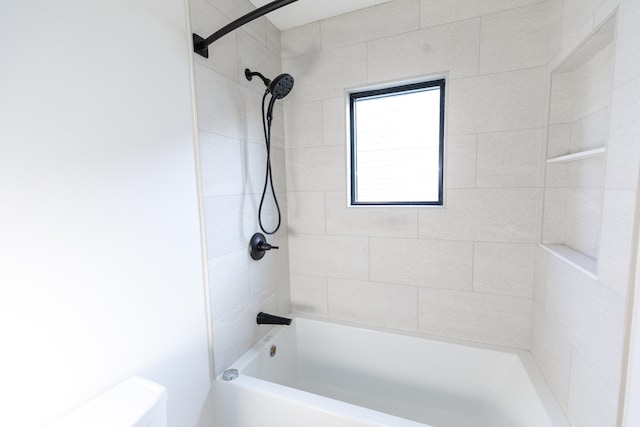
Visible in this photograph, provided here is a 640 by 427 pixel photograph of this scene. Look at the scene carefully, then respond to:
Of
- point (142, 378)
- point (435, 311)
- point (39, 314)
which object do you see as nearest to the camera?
point (39, 314)

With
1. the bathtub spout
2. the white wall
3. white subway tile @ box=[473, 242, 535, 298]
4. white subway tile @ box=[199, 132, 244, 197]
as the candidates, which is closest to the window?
white subway tile @ box=[473, 242, 535, 298]

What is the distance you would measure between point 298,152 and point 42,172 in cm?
133

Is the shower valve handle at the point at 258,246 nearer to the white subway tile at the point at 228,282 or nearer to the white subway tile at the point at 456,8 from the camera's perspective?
the white subway tile at the point at 228,282

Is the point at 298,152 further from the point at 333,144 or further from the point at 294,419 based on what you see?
the point at 294,419

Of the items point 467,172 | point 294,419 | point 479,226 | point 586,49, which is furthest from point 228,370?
point 586,49

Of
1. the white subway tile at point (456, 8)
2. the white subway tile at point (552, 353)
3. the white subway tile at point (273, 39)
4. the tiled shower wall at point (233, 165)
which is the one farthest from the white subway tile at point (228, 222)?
the white subway tile at point (552, 353)

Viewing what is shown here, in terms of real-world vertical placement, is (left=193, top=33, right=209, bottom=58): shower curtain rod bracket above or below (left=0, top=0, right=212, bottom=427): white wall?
above

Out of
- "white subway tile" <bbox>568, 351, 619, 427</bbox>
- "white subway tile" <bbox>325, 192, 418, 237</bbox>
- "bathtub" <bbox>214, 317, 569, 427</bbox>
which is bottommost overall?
"bathtub" <bbox>214, 317, 569, 427</bbox>

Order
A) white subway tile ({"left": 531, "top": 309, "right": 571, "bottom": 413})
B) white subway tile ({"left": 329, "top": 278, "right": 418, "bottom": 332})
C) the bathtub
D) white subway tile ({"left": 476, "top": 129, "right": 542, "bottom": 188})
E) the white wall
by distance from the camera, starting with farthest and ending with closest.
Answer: white subway tile ({"left": 329, "top": 278, "right": 418, "bottom": 332}) < white subway tile ({"left": 476, "top": 129, "right": 542, "bottom": 188}) < the bathtub < white subway tile ({"left": 531, "top": 309, "right": 571, "bottom": 413}) < the white wall

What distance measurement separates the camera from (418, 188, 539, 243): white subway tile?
1427mm

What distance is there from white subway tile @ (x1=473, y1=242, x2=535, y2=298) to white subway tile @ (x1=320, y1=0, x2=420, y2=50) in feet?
4.40

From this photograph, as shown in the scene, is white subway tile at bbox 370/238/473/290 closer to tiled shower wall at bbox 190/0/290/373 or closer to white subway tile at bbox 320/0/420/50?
tiled shower wall at bbox 190/0/290/373

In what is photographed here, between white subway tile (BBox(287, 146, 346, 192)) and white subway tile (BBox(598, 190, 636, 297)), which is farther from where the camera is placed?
white subway tile (BBox(287, 146, 346, 192))

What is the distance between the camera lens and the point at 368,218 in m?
1.76
